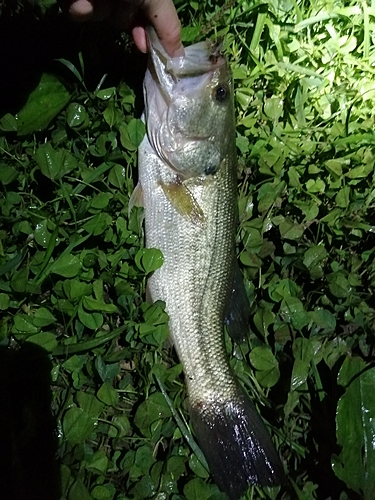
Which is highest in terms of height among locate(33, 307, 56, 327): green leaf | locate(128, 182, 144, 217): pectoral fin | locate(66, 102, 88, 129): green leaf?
locate(66, 102, 88, 129): green leaf

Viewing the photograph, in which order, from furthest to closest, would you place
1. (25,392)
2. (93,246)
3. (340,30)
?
1. (340,30)
2. (93,246)
3. (25,392)

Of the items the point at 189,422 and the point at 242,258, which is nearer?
the point at 189,422

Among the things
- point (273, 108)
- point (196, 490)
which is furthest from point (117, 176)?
point (196, 490)

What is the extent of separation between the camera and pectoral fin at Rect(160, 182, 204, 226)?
2.41 metres

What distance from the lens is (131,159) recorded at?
8.20 ft

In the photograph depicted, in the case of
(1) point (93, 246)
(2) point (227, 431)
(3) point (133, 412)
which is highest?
(1) point (93, 246)

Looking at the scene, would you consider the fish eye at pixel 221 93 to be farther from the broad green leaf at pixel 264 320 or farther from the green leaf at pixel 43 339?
the green leaf at pixel 43 339

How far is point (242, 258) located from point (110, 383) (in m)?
0.86

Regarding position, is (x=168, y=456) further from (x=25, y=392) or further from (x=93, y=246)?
(x=93, y=246)

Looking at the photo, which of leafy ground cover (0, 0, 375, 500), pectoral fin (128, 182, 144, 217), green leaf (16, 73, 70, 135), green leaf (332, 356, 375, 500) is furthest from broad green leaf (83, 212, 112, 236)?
green leaf (332, 356, 375, 500)

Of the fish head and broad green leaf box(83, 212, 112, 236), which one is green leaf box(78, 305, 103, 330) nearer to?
broad green leaf box(83, 212, 112, 236)

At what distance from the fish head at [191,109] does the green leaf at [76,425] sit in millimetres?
1137

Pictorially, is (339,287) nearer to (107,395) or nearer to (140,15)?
(107,395)

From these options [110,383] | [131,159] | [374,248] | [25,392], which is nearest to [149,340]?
[110,383]
